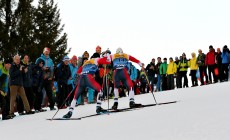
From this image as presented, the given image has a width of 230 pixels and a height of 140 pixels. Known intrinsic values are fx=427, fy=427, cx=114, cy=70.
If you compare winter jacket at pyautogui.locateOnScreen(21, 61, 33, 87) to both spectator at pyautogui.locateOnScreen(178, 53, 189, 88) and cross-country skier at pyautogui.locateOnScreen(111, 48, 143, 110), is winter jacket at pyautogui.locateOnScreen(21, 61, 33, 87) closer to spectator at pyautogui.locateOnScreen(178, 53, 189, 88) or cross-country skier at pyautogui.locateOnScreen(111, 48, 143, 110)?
cross-country skier at pyautogui.locateOnScreen(111, 48, 143, 110)

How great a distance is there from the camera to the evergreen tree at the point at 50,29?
138 ft

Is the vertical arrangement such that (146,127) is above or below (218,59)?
below

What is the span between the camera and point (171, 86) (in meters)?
21.5

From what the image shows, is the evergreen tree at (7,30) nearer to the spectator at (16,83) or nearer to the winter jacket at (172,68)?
the winter jacket at (172,68)

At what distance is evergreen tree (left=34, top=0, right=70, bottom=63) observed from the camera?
42.0 metres

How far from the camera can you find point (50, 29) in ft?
147

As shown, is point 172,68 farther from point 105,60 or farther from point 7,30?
point 7,30

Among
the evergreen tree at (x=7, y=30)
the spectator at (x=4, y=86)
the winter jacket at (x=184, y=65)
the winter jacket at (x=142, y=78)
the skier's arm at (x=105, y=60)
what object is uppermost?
the evergreen tree at (x=7, y=30)

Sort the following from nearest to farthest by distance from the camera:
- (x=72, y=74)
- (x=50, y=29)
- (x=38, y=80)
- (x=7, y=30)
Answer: (x=38, y=80)
(x=72, y=74)
(x=7, y=30)
(x=50, y=29)

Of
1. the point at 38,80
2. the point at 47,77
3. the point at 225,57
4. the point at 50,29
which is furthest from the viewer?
the point at 50,29

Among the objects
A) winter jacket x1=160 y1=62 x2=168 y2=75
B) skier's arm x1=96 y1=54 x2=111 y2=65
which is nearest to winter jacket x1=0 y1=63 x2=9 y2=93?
skier's arm x1=96 y1=54 x2=111 y2=65

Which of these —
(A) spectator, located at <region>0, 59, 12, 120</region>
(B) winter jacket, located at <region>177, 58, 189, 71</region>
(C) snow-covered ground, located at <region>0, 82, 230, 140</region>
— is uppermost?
(B) winter jacket, located at <region>177, 58, 189, 71</region>

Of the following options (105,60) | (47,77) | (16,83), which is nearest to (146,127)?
(105,60)

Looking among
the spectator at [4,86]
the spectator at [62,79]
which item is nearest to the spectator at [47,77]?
the spectator at [62,79]
